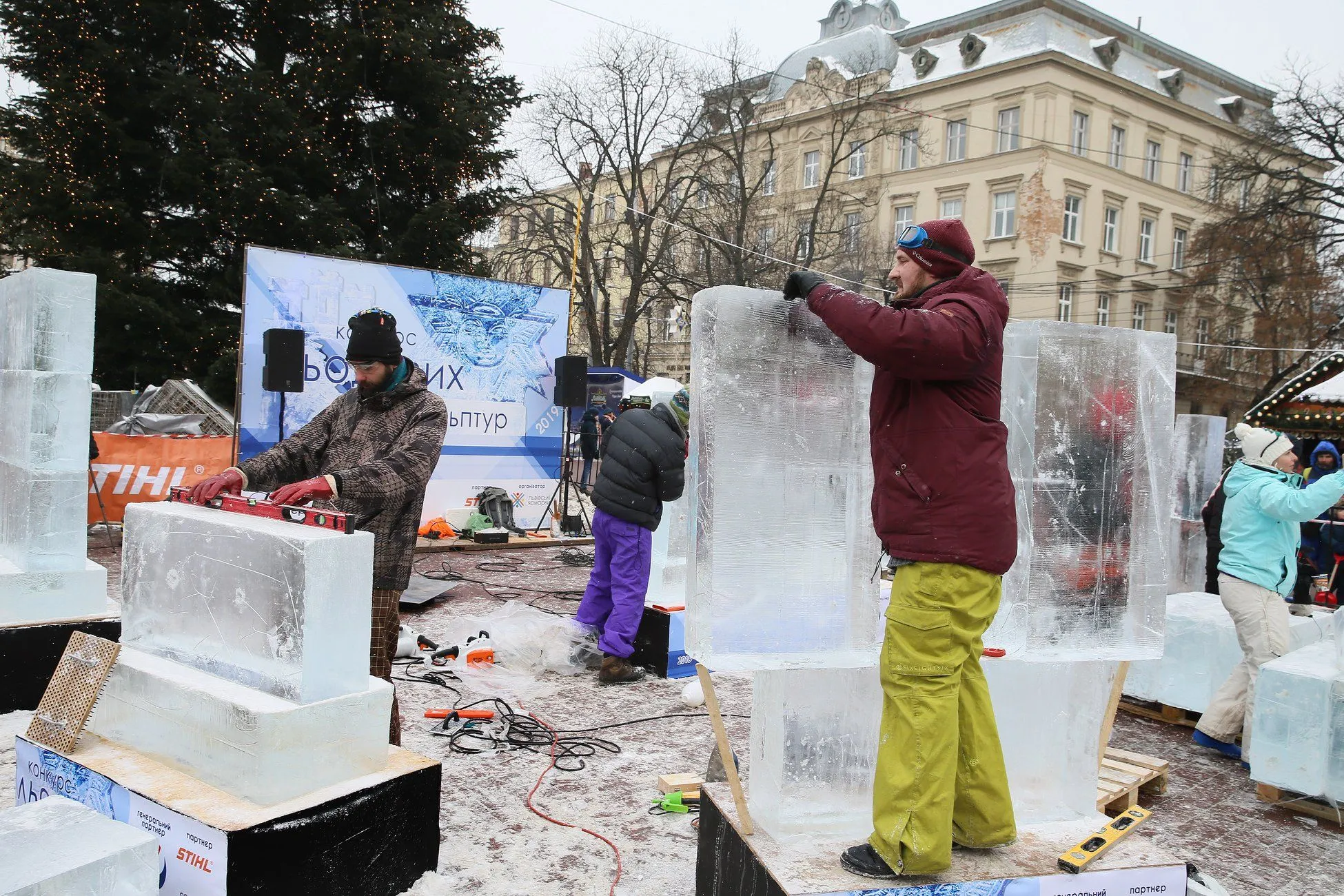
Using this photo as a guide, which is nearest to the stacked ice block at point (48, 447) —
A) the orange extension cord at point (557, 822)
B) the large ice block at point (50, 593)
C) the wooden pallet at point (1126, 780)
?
the large ice block at point (50, 593)

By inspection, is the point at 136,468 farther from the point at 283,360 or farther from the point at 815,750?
the point at 815,750

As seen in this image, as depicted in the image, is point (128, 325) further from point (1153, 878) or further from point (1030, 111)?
point (1030, 111)

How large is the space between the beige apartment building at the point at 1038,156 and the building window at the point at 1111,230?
6 centimetres

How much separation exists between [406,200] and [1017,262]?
22719mm

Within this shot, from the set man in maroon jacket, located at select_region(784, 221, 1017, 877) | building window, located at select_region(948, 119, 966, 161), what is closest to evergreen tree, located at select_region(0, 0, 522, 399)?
man in maroon jacket, located at select_region(784, 221, 1017, 877)

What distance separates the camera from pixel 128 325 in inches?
507

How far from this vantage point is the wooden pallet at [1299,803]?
13.2 ft

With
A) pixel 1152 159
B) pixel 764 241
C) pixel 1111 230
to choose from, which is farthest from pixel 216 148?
pixel 1152 159

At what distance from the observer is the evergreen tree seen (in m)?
12.6

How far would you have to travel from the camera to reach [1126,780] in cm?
388

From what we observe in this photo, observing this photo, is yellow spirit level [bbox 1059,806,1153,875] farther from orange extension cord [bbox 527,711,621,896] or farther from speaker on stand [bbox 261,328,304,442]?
speaker on stand [bbox 261,328,304,442]

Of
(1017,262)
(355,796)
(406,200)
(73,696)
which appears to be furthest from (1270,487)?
(1017,262)

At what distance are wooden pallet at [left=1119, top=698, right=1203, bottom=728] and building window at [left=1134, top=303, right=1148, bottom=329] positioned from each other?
3231 centimetres

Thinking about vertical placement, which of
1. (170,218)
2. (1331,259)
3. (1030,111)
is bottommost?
(170,218)
